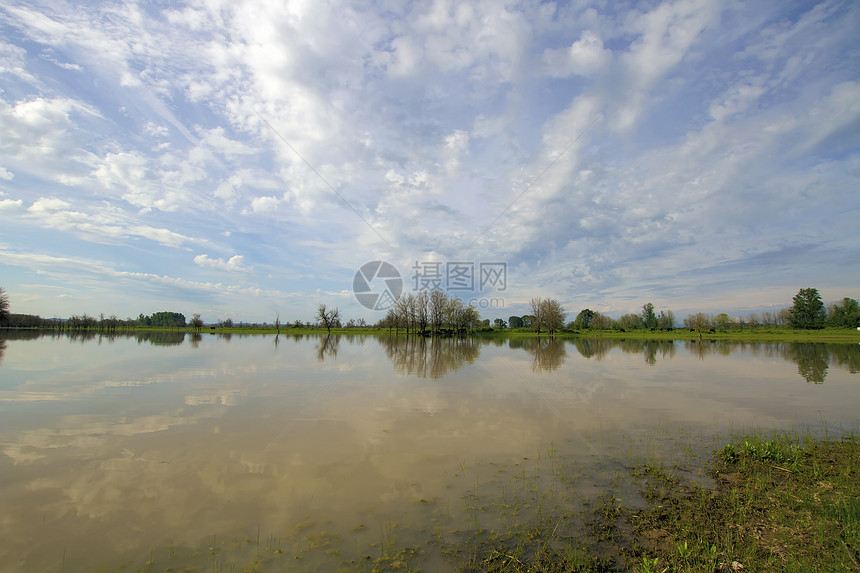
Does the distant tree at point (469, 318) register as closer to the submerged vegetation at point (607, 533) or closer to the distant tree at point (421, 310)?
the distant tree at point (421, 310)

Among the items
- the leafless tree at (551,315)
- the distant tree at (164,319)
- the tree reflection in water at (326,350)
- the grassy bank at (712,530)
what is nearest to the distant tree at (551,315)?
the leafless tree at (551,315)

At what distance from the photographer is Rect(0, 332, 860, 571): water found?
4.39 meters

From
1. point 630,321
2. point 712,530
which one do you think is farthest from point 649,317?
point 712,530

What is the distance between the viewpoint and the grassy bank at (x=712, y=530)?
3.89 m

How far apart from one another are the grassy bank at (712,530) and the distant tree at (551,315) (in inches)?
3240

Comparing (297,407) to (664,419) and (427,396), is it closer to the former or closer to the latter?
(427,396)

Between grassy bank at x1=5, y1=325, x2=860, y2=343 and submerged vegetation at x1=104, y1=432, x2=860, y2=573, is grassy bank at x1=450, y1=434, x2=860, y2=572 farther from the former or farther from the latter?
grassy bank at x1=5, y1=325, x2=860, y2=343

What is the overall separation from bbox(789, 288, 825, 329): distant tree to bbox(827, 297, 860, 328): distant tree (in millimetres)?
2049

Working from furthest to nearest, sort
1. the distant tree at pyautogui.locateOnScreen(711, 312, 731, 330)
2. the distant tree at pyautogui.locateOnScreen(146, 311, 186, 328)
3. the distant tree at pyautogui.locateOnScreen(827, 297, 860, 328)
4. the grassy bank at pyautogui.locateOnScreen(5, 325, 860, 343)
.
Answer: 1. the distant tree at pyautogui.locateOnScreen(146, 311, 186, 328)
2. the distant tree at pyautogui.locateOnScreen(711, 312, 731, 330)
3. the distant tree at pyautogui.locateOnScreen(827, 297, 860, 328)
4. the grassy bank at pyautogui.locateOnScreen(5, 325, 860, 343)

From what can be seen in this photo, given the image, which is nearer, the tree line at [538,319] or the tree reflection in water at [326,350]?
the tree reflection in water at [326,350]

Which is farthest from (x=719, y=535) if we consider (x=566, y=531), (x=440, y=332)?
(x=440, y=332)

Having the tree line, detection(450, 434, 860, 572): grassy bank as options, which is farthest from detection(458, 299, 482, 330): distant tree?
detection(450, 434, 860, 572): grassy bank

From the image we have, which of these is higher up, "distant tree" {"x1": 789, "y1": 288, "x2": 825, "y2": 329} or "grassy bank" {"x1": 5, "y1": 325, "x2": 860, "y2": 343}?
"distant tree" {"x1": 789, "y1": 288, "x2": 825, "y2": 329}

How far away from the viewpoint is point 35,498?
17.7 ft
